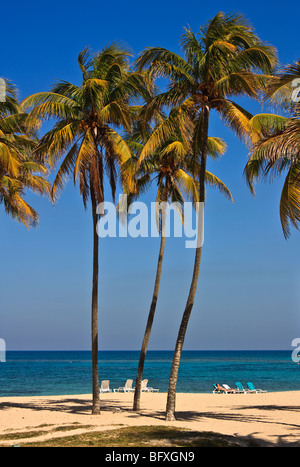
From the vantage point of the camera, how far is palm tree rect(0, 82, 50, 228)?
1612 centimetres

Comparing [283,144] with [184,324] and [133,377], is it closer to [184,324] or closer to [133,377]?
[184,324]

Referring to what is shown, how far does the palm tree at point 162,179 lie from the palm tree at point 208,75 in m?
1.71

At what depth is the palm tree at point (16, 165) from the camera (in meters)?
16.1

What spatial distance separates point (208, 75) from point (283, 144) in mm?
4336

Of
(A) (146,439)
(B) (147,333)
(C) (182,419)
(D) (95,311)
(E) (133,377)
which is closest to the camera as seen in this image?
(A) (146,439)

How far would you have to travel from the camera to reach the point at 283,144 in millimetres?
10633

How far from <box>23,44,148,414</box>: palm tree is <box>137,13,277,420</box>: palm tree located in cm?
117

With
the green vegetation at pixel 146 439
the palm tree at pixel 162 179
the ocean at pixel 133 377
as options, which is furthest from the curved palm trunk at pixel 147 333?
the ocean at pixel 133 377

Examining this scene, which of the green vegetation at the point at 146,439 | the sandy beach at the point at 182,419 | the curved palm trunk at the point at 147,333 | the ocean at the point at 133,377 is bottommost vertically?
the ocean at the point at 133,377

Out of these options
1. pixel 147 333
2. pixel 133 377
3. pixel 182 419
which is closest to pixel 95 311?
pixel 147 333

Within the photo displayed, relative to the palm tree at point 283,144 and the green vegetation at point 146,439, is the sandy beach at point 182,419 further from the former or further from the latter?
the palm tree at point 283,144

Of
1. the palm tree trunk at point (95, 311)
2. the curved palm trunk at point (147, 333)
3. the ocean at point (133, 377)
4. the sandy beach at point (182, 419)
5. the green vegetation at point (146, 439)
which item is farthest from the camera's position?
the ocean at point (133, 377)
